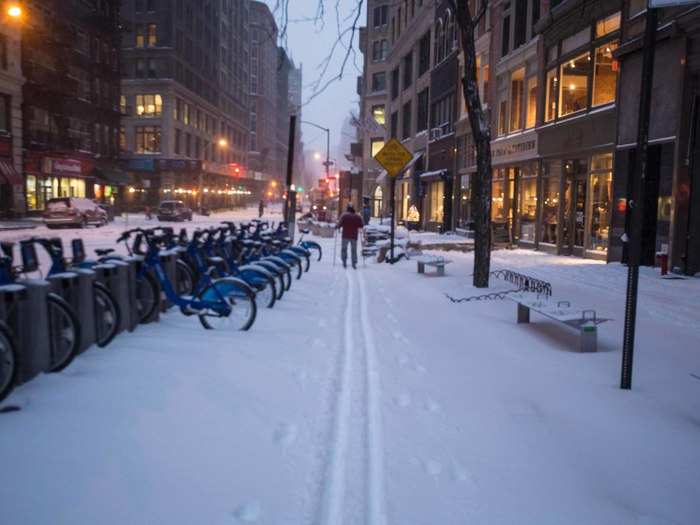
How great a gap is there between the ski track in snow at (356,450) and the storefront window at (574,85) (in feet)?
55.4

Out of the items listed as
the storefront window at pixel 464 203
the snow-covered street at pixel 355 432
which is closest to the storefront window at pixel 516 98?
the storefront window at pixel 464 203

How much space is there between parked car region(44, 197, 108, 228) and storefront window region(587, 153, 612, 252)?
26704 mm

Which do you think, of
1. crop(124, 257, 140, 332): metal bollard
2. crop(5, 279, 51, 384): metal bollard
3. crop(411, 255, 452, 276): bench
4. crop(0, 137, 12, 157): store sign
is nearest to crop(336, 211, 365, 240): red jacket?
crop(411, 255, 452, 276): bench

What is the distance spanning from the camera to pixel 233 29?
10206 cm

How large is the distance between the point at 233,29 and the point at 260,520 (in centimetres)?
10701

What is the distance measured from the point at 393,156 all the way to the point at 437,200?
22726 mm

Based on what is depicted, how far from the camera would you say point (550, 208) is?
2397cm

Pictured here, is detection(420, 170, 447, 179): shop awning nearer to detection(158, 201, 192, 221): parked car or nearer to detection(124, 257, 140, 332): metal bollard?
detection(158, 201, 192, 221): parked car

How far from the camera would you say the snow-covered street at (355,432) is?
3701 millimetres

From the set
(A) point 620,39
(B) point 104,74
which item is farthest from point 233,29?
(A) point 620,39

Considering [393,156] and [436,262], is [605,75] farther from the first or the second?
[436,262]

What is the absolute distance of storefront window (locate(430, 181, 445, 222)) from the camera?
3784 cm

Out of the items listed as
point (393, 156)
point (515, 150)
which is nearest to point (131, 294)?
point (393, 156)

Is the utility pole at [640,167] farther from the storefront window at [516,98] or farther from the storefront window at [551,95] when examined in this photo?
the storefront window at [516,98]
